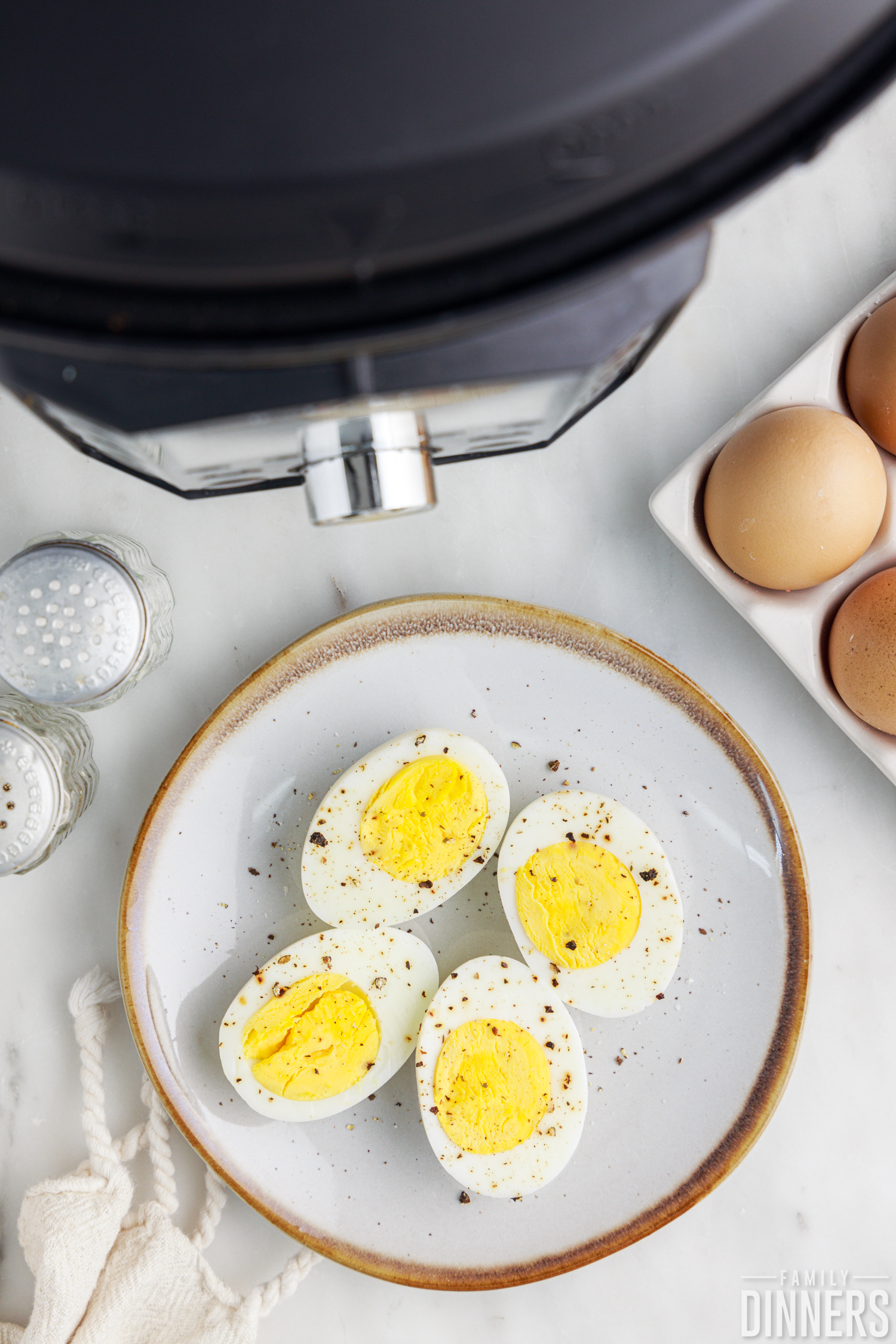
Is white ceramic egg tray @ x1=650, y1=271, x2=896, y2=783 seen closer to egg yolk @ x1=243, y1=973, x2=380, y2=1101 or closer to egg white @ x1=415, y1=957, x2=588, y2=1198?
egg white @ x1=415, y1=957, x2=588, y2=1198

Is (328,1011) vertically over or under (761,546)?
under

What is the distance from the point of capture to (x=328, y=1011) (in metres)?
→ 0.95

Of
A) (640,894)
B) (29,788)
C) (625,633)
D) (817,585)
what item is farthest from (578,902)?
(29,788)

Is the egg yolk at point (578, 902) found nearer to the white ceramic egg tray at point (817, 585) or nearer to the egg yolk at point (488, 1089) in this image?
the egg yolk at point (488, 1089)

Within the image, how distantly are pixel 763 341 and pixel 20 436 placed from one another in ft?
2.87

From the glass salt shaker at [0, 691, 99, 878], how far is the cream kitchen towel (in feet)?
0.62

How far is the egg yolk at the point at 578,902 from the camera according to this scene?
3.13ft

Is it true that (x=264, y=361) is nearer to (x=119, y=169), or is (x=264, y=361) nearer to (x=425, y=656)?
(x=119, y=169)

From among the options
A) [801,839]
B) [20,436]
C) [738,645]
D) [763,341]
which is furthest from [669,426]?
[20,436]

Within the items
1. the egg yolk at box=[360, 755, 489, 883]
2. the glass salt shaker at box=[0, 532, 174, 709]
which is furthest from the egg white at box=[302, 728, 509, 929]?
the glass salt shaker at box=[0, 532, 174, 709]

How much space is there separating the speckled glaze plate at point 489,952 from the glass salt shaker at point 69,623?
A: 13 centimetres

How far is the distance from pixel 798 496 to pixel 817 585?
128 mm

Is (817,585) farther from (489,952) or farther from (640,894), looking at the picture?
(489,952)

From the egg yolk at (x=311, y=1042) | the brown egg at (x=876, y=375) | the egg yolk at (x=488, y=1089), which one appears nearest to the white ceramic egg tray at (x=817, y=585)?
the brown egg at (x=876, y=375)
